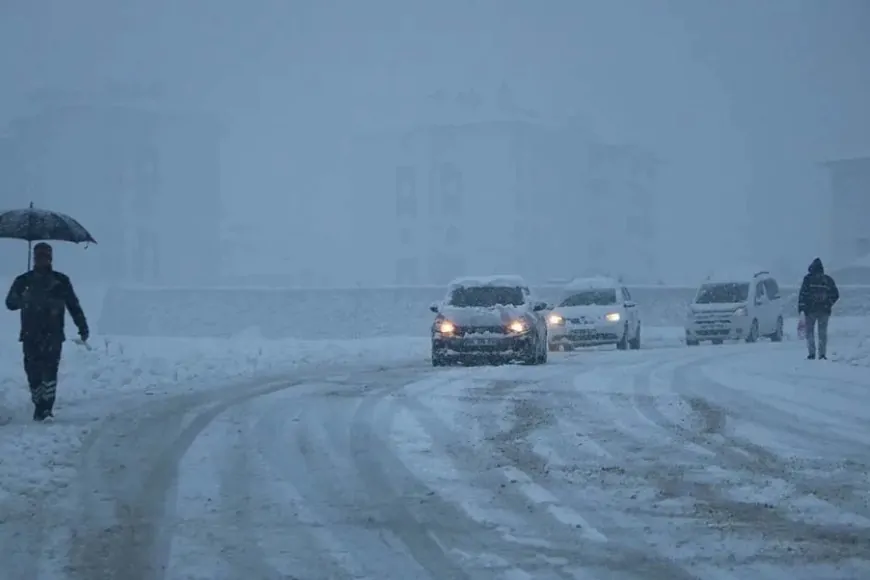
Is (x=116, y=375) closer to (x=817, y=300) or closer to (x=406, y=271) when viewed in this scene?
(x=817, y=300)

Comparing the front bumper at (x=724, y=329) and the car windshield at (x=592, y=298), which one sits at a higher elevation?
the car windshield at (x=592, y=298)

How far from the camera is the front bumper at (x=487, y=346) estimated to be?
63.3 feet

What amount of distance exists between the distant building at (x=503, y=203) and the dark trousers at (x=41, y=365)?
57.2 metres

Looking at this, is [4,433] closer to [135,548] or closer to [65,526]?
[65,526]

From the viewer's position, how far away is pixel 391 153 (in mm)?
74812

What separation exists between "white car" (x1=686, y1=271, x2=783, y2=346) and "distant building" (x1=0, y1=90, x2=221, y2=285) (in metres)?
44.0

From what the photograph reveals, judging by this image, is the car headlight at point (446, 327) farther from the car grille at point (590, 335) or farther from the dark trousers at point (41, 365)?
the dark trousers at point (41, 365)

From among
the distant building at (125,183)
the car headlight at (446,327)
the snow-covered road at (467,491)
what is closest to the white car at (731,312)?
the car headlight at (446,327)

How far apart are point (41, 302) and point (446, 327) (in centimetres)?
949

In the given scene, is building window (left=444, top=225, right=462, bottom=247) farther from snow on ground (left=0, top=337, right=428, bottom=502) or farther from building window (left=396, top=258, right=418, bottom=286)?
snow on ground (left=0, top=337, right=428, bottom=502)

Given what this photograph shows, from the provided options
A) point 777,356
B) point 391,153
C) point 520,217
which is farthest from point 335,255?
point 777,356

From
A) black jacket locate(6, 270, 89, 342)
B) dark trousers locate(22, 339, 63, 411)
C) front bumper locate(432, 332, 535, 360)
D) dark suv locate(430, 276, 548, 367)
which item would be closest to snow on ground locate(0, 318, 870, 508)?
dark trousers locate(22, 339, 63, 411)

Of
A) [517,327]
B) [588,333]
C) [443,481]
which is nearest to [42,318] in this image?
[443,481]

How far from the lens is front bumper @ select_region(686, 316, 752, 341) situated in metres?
29.3
